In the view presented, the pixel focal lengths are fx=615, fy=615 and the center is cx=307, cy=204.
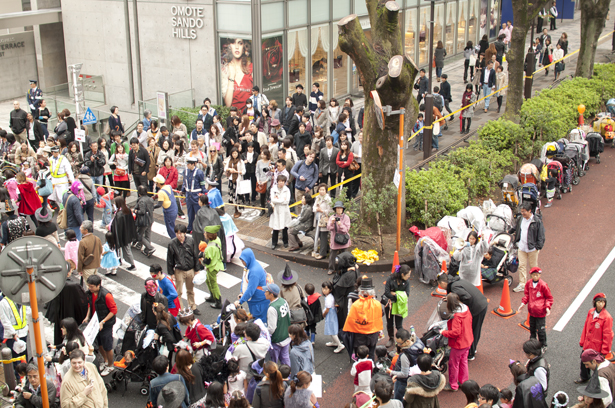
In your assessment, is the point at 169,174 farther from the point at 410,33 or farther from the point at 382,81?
the point at 410,33

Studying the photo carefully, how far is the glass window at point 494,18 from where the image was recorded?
119ft

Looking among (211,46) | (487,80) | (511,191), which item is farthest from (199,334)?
(487,80)

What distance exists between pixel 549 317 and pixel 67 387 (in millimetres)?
7987

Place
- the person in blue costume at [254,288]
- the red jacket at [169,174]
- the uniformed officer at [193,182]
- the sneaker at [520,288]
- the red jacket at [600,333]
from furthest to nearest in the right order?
the red jacket at [169,174], the uniformed officer at [193,182], the sneaker at [520,288], the person in blue costume at [254,288], the red jacket at [600,333]

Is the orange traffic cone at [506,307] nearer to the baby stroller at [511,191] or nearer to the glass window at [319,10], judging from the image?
the baby stroller at [511,191]

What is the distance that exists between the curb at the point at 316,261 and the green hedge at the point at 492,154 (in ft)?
4.11

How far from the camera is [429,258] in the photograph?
472 inches

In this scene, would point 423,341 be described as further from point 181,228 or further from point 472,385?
point 181,228

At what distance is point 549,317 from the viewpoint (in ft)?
35.7

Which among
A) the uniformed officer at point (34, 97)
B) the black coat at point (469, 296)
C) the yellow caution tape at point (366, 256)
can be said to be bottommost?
the yellow caution tape at point (366, 256)

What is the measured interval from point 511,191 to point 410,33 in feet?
51.8

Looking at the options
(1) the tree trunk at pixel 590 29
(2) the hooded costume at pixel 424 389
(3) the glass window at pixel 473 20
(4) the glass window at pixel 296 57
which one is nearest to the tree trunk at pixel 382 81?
(2) the hooded costume at pixel 424 389

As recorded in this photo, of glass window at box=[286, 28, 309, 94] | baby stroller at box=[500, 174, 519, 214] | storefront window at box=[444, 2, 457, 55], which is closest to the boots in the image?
baby stroller at box=[500, 174, 519, 214]

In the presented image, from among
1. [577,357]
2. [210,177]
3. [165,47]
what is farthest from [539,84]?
[577,357]
